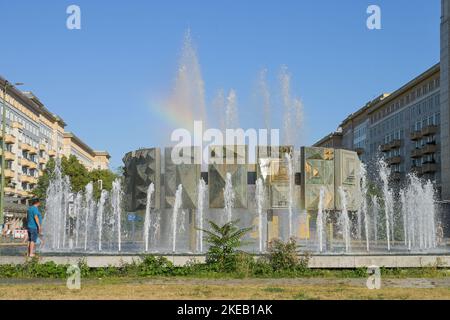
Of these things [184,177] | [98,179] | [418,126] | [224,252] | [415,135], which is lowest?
[224,252]

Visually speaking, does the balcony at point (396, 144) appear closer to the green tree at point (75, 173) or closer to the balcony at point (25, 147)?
the green tree at point (75, 173)

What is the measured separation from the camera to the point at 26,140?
89.9m

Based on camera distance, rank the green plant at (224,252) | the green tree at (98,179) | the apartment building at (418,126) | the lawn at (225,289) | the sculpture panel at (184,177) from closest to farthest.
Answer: the lawn at (225,289)
the green plant at (224,252)
the sculpture panel at (184,177)
the apartment building at (418,126)
the green tree at (98,179)

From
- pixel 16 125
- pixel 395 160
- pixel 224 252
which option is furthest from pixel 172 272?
pixel 395 160

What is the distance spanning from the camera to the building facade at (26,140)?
80.5m

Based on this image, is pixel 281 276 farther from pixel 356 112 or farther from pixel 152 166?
pixel 356 112

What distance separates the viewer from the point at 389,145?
93250mm

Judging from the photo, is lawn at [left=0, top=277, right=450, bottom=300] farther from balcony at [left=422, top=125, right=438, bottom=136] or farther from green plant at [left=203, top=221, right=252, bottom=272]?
balcony at [left=422, top=125, right=438, bottom=136]

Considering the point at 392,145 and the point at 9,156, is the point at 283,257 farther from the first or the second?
the point at 392,145

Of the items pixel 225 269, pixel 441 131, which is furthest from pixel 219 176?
pixel 441 131

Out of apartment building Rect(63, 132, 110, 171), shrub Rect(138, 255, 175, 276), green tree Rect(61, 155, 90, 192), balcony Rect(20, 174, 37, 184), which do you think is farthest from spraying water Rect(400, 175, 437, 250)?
apartment building Rect(63, 132, 110, 171)

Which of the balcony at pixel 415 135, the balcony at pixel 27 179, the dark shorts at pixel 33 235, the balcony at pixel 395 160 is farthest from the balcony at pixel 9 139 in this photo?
the dark shorts at pixel 33 235

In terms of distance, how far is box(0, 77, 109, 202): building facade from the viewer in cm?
8050
